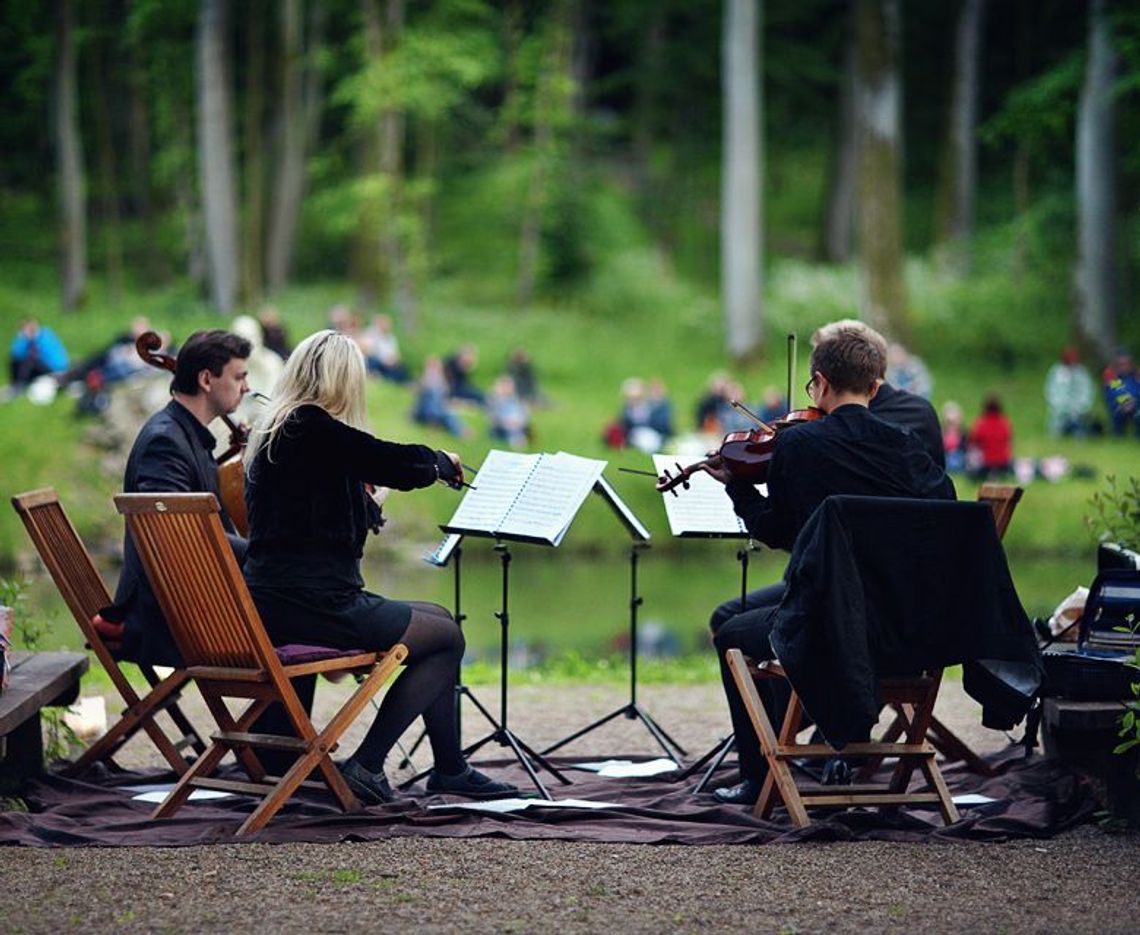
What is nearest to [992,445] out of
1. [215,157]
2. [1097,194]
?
[1097,194]

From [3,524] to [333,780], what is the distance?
15.9 m

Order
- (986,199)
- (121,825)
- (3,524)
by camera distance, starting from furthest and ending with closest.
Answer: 1. (986,199)
2. (3,524)
3. (121,825)

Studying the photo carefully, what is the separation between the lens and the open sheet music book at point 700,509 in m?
6.64

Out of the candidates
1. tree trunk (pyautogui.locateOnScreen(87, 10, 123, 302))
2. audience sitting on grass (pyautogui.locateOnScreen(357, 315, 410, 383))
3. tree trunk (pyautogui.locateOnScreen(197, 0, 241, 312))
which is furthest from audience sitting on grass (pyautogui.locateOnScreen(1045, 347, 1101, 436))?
tree trunk (pyautogui.locateOnScreen(87, 10, 123, 302))

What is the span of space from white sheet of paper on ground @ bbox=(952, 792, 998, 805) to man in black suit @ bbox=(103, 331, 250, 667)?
255cm

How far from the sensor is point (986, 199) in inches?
1425

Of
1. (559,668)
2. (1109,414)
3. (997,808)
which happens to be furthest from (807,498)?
(1109,414)

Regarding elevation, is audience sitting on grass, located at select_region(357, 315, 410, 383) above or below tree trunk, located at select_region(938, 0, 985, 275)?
below

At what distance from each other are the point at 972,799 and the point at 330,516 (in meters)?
2.31

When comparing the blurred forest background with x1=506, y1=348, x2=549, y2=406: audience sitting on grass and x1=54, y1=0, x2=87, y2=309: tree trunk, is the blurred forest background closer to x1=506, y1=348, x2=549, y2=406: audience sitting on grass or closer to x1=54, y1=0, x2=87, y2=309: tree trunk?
x1=54, y1=0, x2=87, y2=309: tree trunk

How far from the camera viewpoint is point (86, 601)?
22.5 feet

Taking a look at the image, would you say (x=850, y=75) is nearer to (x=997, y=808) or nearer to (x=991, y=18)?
(x=991, y=18)

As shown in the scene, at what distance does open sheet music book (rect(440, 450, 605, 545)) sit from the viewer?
248 inches

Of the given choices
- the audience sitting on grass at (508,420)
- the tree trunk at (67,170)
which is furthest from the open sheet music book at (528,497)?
the tree trunk at (67,170)
